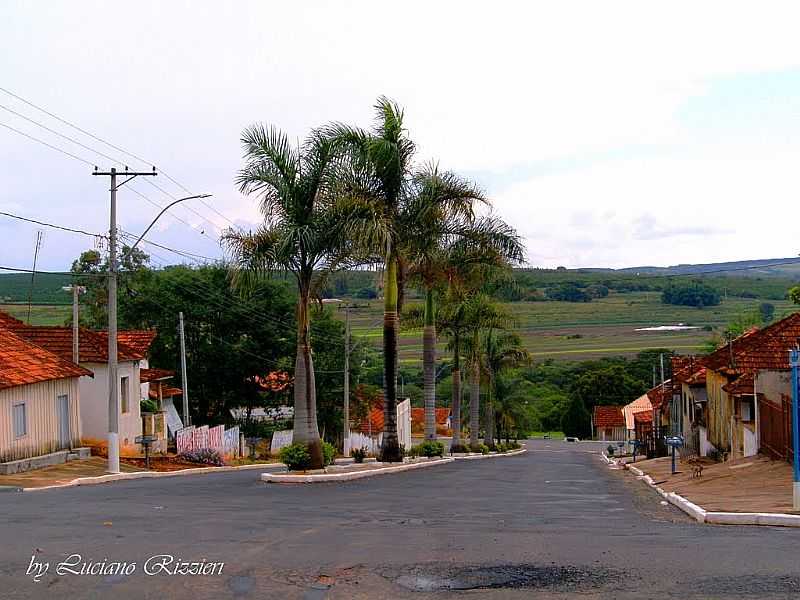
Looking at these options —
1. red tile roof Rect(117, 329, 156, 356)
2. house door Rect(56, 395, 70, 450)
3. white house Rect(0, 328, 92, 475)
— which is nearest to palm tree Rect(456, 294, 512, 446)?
red tile roof Rect(117, 329, 156, 356)

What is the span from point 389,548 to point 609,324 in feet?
381

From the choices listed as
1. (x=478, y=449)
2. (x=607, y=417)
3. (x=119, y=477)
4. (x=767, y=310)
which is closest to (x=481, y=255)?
(x=119, y=477)

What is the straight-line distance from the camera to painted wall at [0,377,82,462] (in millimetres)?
28141

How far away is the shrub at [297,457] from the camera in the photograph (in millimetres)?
23906

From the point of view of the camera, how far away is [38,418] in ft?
99.9

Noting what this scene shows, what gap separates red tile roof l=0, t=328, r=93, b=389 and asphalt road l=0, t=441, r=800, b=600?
441 inches

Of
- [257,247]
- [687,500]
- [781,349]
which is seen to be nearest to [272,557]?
[687,500]

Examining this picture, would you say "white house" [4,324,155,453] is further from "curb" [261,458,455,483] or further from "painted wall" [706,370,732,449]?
"painted wall" [706,370,732,449]

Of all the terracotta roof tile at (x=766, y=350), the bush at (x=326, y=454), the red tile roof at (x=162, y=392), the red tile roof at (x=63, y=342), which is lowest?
the bush at (x=326, y=454)

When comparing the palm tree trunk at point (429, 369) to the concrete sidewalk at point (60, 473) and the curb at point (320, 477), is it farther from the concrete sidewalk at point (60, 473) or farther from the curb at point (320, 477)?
the concrete sidewalk at point (60, 473)

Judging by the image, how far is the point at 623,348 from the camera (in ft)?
365

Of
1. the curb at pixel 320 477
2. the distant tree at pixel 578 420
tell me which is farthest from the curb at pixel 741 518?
the distant tree at pixel 578 420

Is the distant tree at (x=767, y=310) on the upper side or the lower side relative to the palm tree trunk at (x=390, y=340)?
upper

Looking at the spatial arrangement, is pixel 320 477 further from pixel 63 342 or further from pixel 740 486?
pixel 63 342
